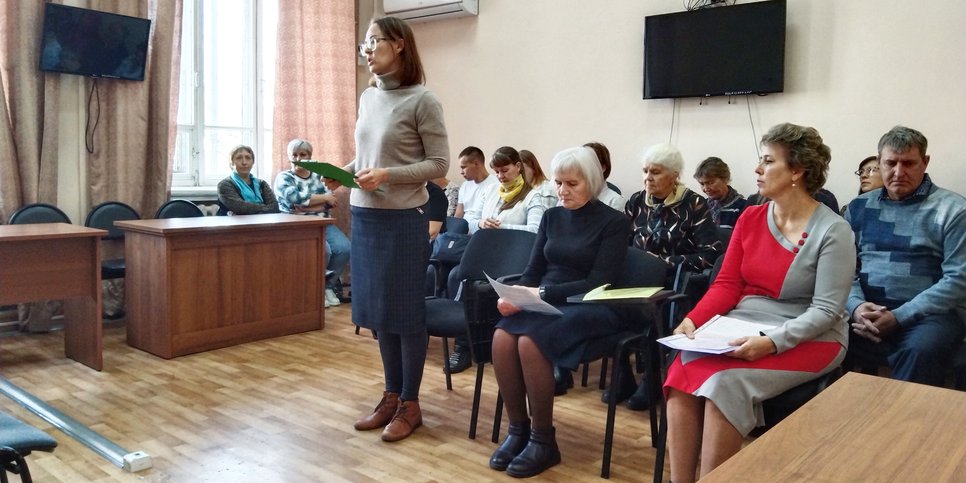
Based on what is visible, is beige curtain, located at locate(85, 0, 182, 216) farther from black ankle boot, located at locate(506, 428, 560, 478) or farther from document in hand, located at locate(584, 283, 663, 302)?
document in hand, located at locate(584, 283, 663, 302)

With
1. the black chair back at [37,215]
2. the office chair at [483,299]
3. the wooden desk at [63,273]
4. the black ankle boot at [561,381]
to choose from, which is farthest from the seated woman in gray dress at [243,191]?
the black ankle boot at [561,381]

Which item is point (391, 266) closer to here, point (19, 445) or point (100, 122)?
Result: point (19, 445)

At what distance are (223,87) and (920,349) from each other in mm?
5122

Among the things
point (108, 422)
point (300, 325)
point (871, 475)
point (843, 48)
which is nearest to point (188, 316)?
point (300, 325)

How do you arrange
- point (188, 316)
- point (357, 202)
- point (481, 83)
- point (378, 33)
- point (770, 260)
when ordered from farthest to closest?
point (481, 83)
point (188, 316)
point (357, 202)
point (378, 33)
point (770, 260)

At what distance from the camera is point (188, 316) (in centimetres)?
→ 417

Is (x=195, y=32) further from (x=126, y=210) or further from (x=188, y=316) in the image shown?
(x=188, y=316)

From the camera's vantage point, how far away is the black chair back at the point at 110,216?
4902 millimetres

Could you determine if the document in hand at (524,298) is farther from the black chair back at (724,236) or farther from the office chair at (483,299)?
the black chair back at (724,236)

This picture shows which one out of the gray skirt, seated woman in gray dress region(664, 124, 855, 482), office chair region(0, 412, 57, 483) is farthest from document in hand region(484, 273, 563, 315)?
office chair region(0, 412, 57, 483)

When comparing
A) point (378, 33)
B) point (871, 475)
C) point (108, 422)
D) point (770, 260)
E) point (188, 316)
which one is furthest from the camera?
point (188, 316)

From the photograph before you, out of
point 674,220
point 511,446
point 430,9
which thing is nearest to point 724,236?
point 674,220

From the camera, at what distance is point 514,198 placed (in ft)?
15.8

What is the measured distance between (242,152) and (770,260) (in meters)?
4.18
